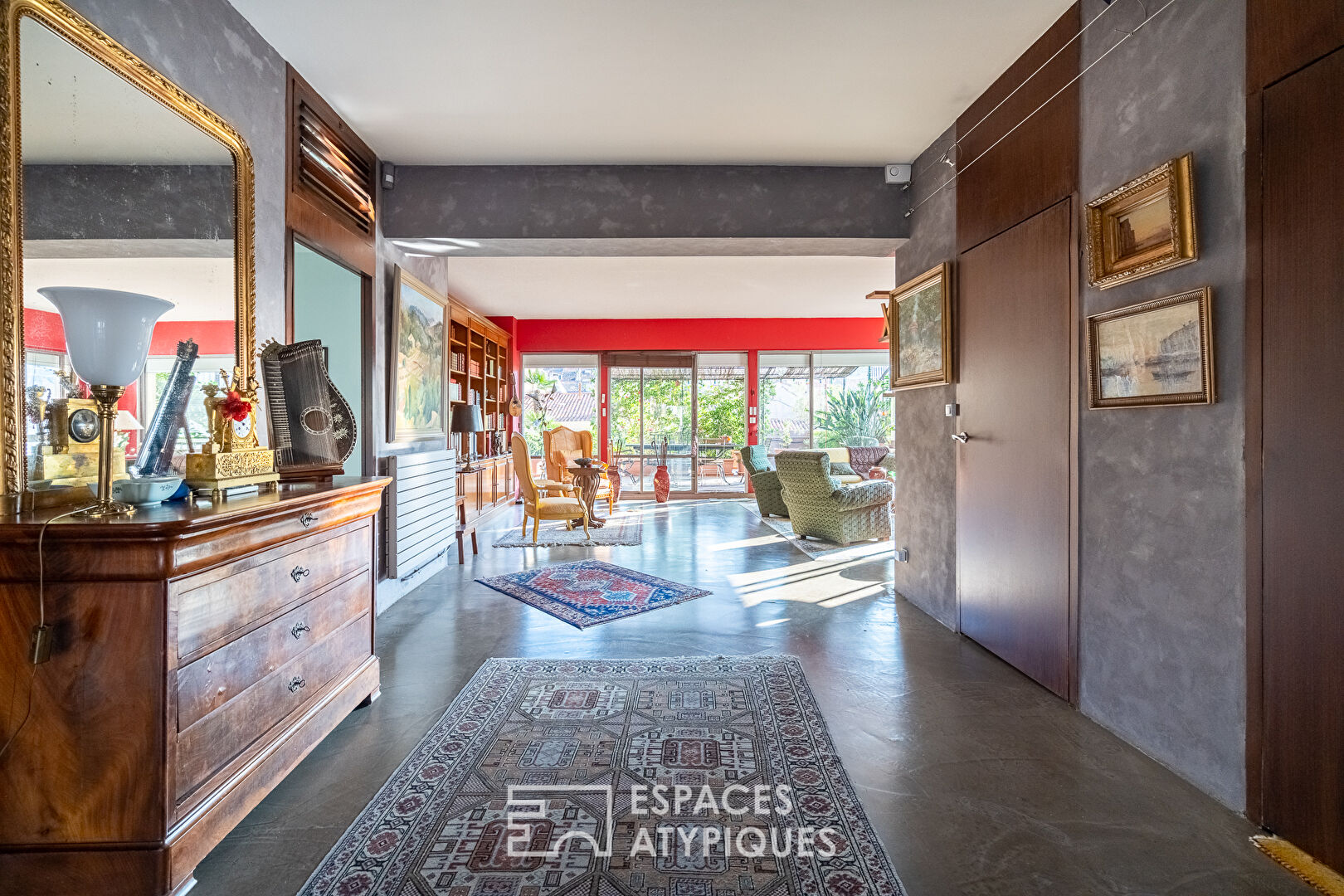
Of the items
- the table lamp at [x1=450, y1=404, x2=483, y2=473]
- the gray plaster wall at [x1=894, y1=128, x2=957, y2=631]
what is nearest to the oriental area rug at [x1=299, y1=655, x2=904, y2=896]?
the gray plaster wall at [x1=894, y1=128, x2=957, y2=631]

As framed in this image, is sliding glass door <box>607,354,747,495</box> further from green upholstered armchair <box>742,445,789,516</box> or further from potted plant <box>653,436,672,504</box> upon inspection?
green upholstered armchair <box>742,445,789,516</box>

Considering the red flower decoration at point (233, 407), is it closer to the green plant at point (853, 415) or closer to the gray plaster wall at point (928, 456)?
the gray plaster wall at point (928, 456)

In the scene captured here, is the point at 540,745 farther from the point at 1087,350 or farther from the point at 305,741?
the point at 1087,350

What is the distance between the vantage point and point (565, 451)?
9.09 metres

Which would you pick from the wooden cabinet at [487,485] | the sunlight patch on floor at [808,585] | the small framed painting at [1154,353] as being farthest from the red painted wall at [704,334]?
the small framed painting at [1154,353]

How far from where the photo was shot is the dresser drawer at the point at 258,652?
155 cm

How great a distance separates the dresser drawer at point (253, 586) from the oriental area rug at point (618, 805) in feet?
2.16

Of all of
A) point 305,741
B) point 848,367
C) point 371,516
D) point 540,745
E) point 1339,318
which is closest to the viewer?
point 1339,318

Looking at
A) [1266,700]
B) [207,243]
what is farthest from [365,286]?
[1266,700]

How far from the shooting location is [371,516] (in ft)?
8.57

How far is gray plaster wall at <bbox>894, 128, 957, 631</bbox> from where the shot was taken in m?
3.60

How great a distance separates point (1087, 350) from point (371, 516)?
293cm

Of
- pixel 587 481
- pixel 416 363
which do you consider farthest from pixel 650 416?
pixel 416 363

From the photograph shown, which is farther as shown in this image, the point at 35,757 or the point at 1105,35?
the point at 1105,35
